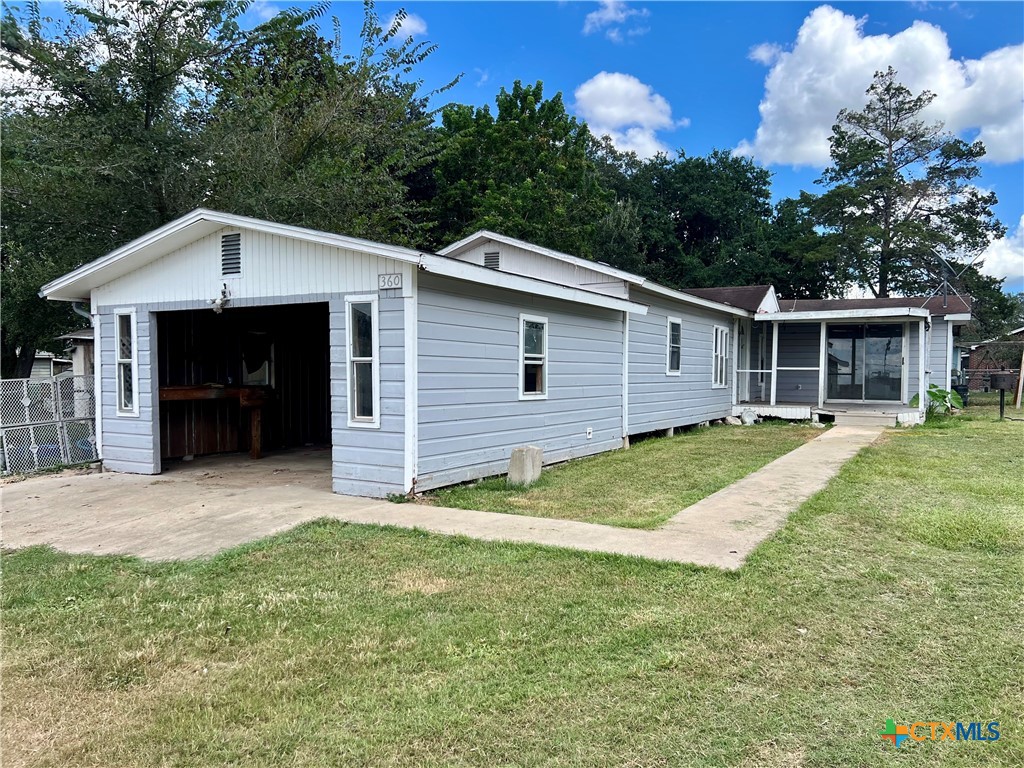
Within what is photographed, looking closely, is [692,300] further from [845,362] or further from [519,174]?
[519,174]

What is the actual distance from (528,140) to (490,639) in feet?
84.2

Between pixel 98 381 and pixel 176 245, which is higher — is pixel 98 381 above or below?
below

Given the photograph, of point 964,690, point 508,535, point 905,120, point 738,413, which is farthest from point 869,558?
point 905,120

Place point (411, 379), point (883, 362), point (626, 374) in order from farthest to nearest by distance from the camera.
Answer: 1. point (883, 362)
2. point (626, 374)
3. point (411, 379)

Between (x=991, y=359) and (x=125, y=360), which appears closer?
(x=125, y=360)

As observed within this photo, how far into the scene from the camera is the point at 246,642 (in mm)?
3588

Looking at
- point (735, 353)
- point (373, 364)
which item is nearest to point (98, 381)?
point (373, 364)

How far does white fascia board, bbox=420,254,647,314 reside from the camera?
23.2ft

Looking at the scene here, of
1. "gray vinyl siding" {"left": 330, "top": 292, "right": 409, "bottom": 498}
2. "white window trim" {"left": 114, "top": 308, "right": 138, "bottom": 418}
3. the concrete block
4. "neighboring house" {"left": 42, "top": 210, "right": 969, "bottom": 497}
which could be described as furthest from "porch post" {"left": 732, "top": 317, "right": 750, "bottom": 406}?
"white window trim" {"left": 114, "top": 308, "right": 138, "bottom": 418}

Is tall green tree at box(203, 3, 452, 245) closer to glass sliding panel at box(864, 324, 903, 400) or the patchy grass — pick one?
the patchy grass

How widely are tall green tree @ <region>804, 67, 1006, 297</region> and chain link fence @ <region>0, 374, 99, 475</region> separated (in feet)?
100

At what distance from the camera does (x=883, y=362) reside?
17.6 meters

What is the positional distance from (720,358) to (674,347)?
331cm

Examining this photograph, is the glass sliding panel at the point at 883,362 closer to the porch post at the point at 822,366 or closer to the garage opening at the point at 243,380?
the porch post at the point at 822,366
